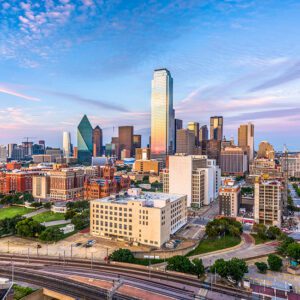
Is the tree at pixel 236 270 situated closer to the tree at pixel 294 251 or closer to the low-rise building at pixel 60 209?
the tree at pixel 294 251

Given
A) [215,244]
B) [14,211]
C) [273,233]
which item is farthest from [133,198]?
[14,211]

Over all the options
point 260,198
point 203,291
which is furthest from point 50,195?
point 203,291

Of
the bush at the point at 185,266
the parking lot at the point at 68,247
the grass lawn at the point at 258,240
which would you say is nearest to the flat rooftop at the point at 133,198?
the parking lot at the point at 68,247

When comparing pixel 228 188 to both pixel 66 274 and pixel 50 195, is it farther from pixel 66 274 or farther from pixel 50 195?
pixel 50 195

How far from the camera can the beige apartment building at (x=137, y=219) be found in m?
79.3

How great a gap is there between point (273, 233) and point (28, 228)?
7614cm

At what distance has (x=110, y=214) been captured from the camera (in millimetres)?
87000

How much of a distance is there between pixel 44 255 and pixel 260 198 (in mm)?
77374

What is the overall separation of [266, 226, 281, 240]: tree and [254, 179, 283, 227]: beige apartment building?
1670 centimetres

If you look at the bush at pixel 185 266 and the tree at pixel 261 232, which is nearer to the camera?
the bush at pixel 185 266

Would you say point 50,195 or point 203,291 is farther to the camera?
point 50,195

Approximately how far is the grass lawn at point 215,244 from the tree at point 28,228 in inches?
1842

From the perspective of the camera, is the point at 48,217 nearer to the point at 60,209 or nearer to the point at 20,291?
the point at 60,209

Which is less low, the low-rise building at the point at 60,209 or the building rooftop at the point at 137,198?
the building rooftop at the point at 137,198
